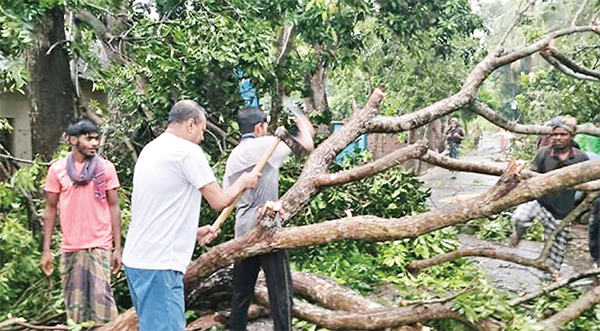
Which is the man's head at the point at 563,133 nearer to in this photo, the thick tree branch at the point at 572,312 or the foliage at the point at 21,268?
the thick tree branch at the point at 572,312

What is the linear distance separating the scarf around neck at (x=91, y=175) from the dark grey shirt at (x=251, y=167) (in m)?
0.92

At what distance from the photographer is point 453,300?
427 cm

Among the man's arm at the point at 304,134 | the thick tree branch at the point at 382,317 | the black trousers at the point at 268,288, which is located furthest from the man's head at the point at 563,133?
the black trousers at the point at 268,288

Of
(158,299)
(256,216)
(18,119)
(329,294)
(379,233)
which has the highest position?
(18,119)

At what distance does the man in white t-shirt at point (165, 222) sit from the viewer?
3498mm

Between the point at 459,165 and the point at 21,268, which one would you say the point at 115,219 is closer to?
the point at 21,268

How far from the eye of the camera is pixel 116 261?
4941 millimetres

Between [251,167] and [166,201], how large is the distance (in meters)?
1.07

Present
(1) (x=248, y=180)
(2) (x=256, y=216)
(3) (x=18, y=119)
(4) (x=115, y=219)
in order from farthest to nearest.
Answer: (3) (x=18, y=119), (4) (x=115, y=219), (2) (x=256, y=216), (1) (x=248, y=180)

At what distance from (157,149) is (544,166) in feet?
12.9

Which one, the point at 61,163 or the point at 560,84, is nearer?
the point at 61,163

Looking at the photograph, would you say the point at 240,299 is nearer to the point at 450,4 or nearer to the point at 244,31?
the point at 244,31

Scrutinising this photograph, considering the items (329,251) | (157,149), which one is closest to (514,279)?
(329,251)

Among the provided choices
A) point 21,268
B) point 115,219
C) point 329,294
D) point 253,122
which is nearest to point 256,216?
point 253,122
